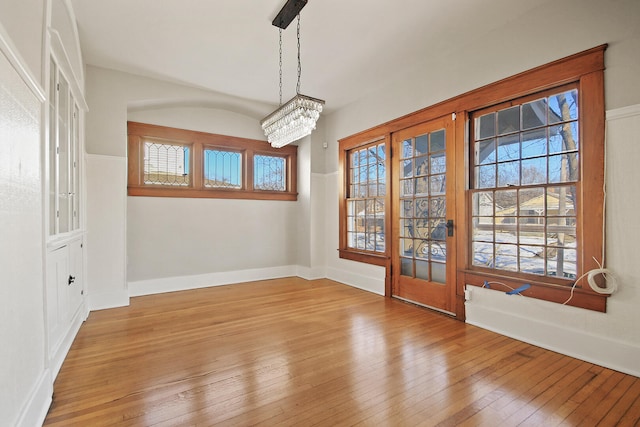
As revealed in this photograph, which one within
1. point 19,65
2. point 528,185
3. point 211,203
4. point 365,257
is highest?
point 19,65

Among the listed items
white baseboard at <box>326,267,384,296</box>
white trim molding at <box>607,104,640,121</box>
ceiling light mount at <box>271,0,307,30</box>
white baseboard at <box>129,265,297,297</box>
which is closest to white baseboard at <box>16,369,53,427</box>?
white baseboard at <box>129,265,297,297</box>

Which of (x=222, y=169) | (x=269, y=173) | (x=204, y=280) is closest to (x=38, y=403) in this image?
(x=204, y=280)

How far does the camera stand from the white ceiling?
269 cm

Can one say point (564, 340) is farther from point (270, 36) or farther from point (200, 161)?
point (200, 161)

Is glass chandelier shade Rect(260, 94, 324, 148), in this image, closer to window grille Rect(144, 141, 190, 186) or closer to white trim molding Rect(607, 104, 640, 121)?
window grille Rect(144, 141, 190, 186)

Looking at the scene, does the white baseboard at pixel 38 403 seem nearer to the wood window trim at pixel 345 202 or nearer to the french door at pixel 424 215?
the french door at pixel 424 215

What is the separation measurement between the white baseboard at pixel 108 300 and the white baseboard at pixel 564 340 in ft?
13.8

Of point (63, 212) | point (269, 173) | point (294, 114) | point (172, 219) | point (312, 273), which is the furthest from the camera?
point (269, 173)

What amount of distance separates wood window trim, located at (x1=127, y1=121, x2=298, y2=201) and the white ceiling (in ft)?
2.81

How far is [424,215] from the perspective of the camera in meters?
3.79

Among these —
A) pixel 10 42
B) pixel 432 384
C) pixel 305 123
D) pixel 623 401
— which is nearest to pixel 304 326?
pixel 432 384

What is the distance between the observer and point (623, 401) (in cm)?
186

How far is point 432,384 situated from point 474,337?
3.52 feet

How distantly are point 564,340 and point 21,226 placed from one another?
383 cm
